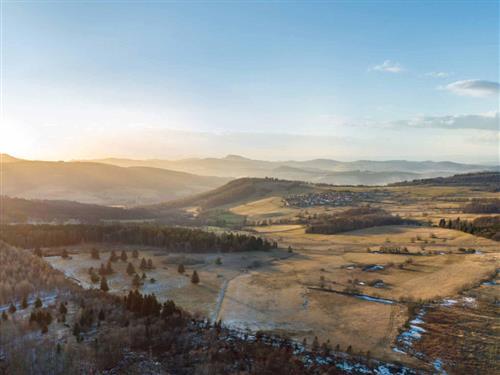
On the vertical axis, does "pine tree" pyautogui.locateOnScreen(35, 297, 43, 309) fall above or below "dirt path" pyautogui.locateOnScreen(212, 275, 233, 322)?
above

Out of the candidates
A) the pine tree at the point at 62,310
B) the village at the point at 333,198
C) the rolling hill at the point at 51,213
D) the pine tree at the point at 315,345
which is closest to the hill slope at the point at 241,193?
the village at the point at 333,198

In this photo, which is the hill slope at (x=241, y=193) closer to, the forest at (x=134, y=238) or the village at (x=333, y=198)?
the village at (x=333, y=198)

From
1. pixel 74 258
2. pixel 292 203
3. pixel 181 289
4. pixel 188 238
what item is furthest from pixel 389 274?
pixel 292 203

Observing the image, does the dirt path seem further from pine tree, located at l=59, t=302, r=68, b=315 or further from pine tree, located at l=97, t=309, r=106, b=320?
Answer: pine tree, located at l=59, t=302, r=68, b=315

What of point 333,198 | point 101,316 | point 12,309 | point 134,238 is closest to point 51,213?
point 134,238

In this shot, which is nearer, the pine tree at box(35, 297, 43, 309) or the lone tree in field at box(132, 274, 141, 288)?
the pine tree at box(35, 297, 43, 309)

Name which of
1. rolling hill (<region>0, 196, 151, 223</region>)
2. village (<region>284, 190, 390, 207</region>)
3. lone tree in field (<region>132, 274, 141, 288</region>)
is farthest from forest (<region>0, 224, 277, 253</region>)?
village (<region>284, 190, 390, 207</region>)

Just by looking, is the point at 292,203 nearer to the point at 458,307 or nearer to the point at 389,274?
the point at 389,274

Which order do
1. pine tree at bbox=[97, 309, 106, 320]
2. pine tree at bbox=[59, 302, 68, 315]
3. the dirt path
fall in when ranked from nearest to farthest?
pine tree at bbox=[97, 309, 106, 320] < pine tree at bbox=[59, 302, 68, 315] < the dirt path
